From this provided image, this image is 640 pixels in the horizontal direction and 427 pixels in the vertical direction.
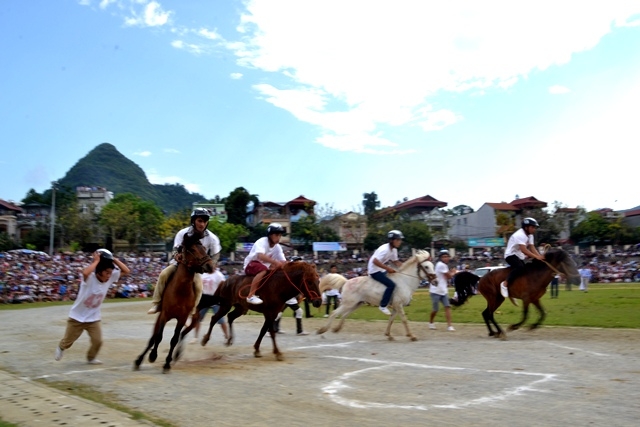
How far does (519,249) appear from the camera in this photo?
13.7m

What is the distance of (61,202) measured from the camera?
319 ft

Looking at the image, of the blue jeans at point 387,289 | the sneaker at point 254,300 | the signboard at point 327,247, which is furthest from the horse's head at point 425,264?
the signboard at point 327,247

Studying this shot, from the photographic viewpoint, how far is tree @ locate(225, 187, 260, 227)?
10600cm

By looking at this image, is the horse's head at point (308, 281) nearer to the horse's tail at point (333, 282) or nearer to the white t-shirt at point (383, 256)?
the white t-shirt at point (383, 256)

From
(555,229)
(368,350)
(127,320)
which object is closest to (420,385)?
(368,350)

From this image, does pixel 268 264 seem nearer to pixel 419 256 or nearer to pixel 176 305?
pixel 176 305

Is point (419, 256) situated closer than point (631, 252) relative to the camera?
Yes

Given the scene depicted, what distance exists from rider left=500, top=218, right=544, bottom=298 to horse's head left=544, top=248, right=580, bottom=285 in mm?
234

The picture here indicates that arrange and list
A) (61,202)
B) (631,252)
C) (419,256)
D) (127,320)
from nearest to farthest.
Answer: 1. (419,256)
2. (127,320)
3. (631,252)
4. (61,202)

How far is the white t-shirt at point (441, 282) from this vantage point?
1587cm

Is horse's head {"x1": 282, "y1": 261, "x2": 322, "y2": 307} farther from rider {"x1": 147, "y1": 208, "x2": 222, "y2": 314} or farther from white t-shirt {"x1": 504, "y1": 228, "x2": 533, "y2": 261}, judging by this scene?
white t-shirt {"x1": 504, "y1": 228, "x2": 533, "y2": 261}

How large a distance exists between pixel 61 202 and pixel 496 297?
97021mm

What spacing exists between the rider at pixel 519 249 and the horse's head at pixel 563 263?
0.77 feet

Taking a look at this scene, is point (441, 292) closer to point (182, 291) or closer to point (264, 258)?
point (264, 258)
